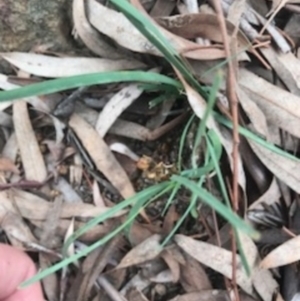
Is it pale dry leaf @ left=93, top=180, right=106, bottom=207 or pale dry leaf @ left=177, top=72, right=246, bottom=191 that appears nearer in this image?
pale dry leaf @ left=177, top=72, right=246, bottom=191

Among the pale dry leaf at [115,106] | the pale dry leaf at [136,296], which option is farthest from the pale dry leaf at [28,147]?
the pale dry leaf at [136,296]

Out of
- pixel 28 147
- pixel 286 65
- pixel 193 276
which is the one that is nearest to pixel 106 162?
pixel 28 147

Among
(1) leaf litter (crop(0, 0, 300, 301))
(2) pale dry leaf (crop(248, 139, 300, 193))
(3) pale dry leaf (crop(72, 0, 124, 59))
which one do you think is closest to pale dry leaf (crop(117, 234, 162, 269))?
(1) leaf litter (crop(0, 0, 300, 301))

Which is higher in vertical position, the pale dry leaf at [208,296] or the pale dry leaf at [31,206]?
the pale dry leaf at [31,206]

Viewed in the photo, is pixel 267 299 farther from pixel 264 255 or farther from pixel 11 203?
pixel 11 203

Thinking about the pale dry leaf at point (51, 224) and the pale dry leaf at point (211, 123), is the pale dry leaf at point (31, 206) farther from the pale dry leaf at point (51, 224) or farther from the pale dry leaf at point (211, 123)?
the pale dry leaf at point (211, 123)

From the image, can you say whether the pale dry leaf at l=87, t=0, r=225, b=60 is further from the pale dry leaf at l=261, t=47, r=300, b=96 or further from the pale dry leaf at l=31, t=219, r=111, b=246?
the pale dry leaf at l=31, t=219, r=111, b=246
